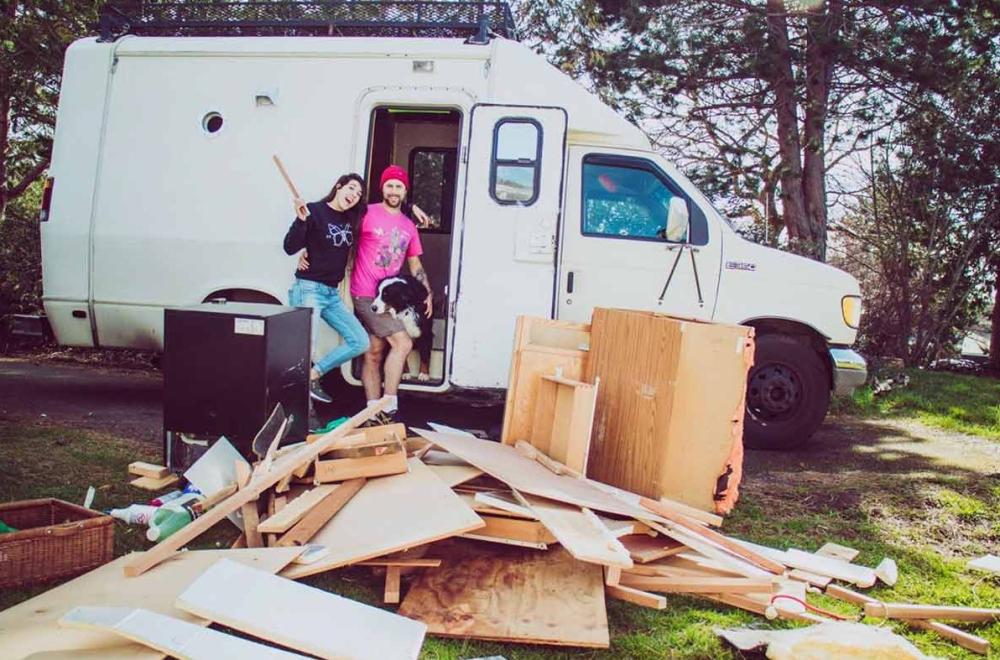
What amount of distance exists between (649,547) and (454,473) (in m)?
1.04

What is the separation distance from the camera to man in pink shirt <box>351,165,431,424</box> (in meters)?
5.79

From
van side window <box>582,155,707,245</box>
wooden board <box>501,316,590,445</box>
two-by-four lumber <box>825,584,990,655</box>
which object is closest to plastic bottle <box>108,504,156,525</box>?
wooden board <box>501,316,590,445</box>

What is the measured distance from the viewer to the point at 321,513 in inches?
139

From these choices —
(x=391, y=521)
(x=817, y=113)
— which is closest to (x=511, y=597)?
(x=391, y=521)

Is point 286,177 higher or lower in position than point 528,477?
higher

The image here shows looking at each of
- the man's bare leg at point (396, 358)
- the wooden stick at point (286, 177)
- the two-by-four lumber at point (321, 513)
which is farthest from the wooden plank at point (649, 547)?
the wooden stick at point (286, 177)

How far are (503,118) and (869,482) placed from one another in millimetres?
3567

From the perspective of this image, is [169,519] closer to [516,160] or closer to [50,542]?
[50,542]

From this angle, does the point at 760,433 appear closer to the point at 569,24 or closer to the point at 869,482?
the point at 869,482

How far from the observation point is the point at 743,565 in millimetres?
3414

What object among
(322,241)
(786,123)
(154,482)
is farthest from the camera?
(786,123)

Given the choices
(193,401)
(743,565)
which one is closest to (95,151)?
(193,401)

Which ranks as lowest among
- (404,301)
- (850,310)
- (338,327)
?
(338,327)

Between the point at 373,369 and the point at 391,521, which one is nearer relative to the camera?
the point at 391,521
